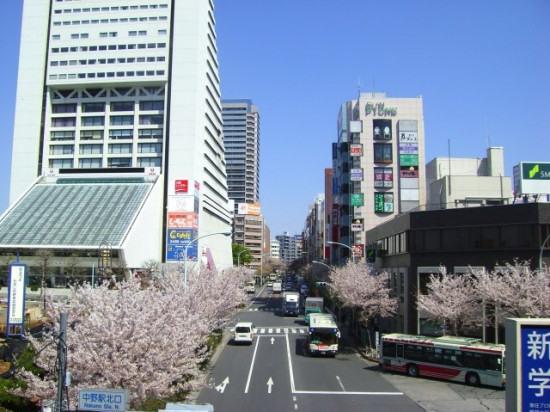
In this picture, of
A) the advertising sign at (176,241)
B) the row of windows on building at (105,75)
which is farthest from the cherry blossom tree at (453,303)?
the row of windows on building at (105,75)

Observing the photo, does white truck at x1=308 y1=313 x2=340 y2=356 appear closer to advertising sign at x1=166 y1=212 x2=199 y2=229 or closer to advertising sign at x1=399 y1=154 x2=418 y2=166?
advertising sign at x1=399 y1=154 x2=418 y2=166

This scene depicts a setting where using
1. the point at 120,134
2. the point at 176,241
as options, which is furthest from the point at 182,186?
the point at 120,134

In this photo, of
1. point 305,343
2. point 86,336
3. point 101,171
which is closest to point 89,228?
point 101,171

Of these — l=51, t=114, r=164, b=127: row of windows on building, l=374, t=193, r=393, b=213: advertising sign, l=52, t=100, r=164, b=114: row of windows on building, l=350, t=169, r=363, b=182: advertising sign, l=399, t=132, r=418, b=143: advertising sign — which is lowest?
l=374, t=193, r=393, b=213: advertising sign

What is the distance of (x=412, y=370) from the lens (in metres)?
35.7

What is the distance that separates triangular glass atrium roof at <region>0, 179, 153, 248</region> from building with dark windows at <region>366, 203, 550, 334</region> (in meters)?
49.5

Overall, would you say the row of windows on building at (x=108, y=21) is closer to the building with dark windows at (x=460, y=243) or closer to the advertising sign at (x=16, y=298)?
the building with dark windows at (x=460, y=243)

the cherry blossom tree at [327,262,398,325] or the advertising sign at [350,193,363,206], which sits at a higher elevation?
the advertising sign at [350,193,363,206]

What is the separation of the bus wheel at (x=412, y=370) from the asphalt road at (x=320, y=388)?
1.92 ft

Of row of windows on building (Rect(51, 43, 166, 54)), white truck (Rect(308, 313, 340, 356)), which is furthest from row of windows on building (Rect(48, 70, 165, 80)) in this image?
white truck (Rect(308, 313, 340, 356))

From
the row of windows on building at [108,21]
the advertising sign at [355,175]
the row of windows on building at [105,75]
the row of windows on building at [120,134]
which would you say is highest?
the row of windows on building at [108,21]

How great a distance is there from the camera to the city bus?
3143 cm

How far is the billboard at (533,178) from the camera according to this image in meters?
47.1

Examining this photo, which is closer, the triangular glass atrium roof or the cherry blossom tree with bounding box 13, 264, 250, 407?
the cherry blossom tree with bounding box 13, 264, 250, 407
